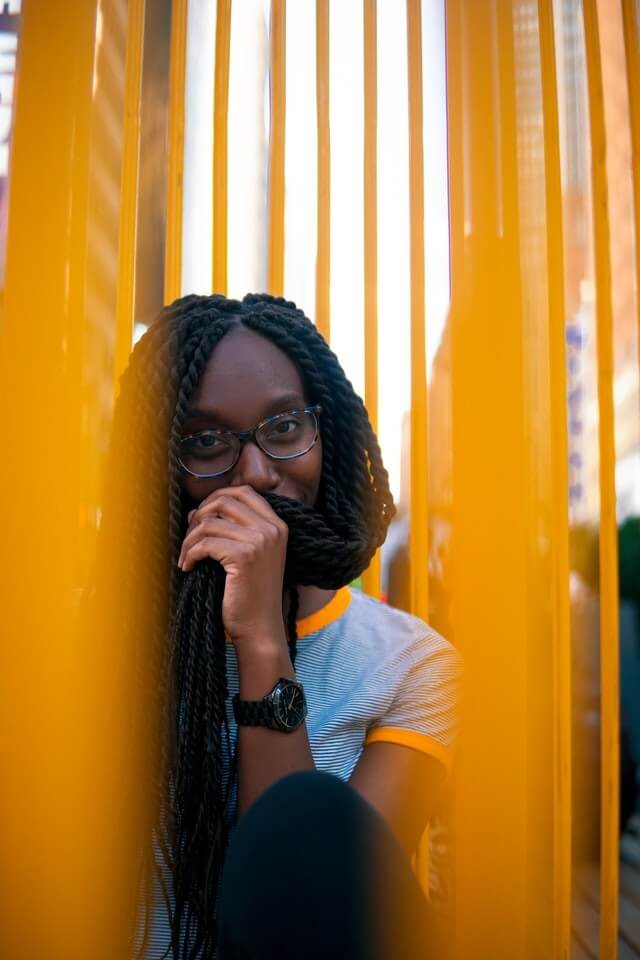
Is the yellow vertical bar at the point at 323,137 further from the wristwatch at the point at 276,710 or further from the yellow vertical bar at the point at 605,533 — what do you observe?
the wristwatch at the point at 276,710

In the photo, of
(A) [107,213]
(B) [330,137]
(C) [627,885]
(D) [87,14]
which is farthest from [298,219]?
(C) [627,885]

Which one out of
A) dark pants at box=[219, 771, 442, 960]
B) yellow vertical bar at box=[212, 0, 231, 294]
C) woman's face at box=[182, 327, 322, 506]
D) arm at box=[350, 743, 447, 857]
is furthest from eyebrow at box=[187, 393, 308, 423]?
dark pants at box=[219, 771, 442, 960]

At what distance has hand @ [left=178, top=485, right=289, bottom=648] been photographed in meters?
0.90

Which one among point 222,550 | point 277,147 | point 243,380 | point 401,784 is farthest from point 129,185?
point 401,784

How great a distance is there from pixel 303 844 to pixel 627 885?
880 mm

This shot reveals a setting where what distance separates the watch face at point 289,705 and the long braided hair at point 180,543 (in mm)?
95

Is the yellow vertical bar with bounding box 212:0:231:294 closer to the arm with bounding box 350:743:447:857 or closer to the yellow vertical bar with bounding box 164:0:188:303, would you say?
the yellow vertical bar with bounding box 164:0:188:303

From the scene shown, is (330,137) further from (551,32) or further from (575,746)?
(575,746)

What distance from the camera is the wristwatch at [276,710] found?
84cm

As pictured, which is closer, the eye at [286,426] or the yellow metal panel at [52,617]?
the yellow metal panel at [52,617]

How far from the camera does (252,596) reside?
90 cm

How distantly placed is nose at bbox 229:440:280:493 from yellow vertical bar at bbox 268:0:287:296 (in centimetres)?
29

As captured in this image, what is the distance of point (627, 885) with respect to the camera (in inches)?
42.7

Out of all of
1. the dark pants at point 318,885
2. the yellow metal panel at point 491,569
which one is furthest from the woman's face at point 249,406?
the dark pants at point 318,885
